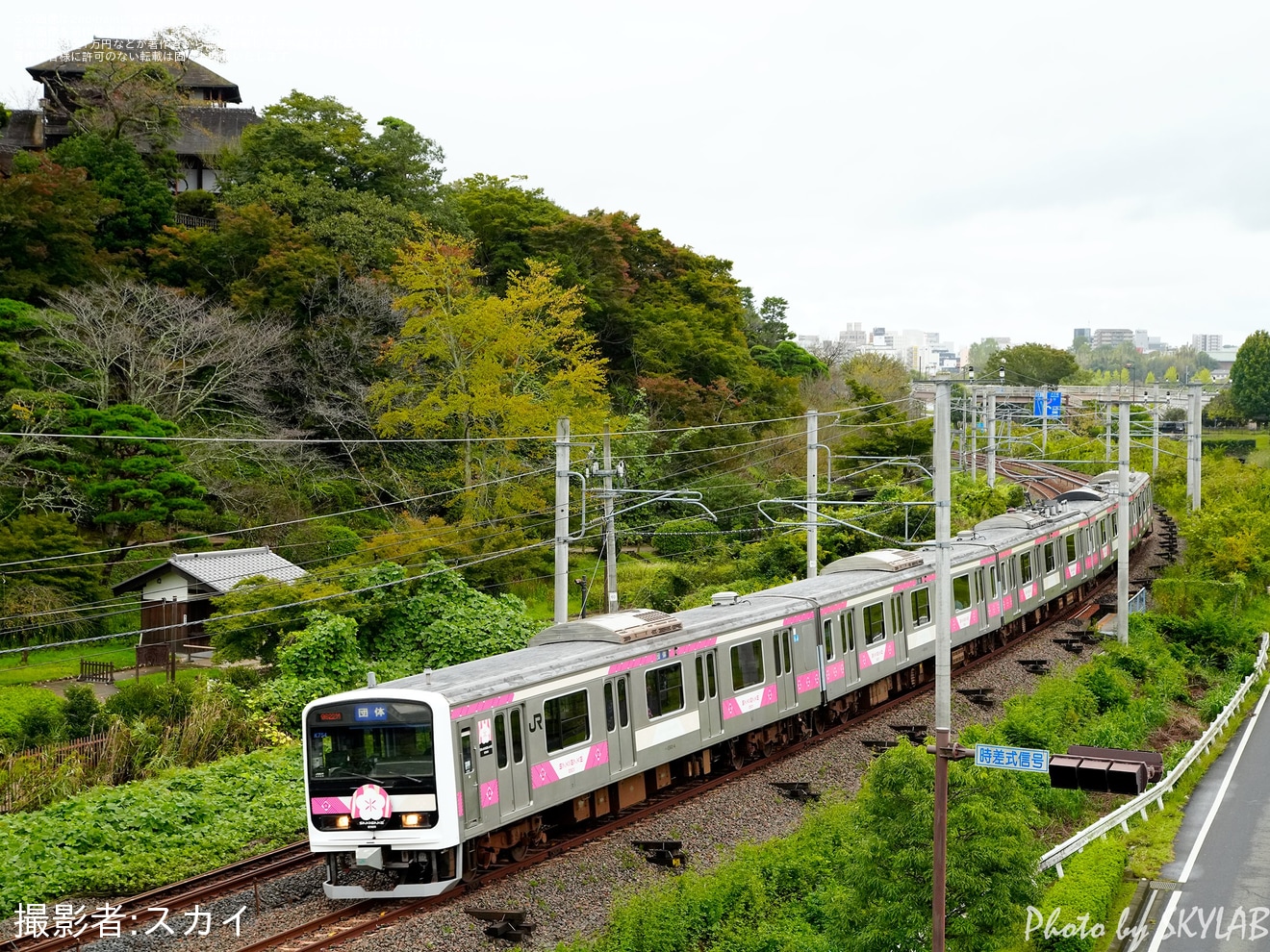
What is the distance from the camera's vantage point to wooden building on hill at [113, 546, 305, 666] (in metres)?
25.5

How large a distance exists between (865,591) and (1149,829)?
18.1 feet

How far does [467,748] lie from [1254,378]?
79.6 m

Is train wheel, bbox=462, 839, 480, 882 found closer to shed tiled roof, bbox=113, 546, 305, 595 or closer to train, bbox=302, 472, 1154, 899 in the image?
train, bbox=302, 472, 1154, 899

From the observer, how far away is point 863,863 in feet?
39.5

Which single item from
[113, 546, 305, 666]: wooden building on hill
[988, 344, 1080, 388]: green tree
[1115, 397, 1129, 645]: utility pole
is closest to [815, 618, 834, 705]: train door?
[1115, 397, 1129, 645]: utility pole

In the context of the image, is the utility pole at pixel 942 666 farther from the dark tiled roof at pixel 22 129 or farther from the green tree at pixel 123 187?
the dark tiled roof at pixel 22 129

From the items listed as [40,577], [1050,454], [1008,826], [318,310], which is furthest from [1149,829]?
[1050,454]

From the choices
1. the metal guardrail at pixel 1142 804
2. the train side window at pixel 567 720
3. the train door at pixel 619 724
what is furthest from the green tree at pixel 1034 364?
the train side window at pixel 567 720

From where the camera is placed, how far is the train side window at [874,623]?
2080 cm

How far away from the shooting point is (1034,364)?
10462 centimetres

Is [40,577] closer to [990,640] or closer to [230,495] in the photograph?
[230,495]

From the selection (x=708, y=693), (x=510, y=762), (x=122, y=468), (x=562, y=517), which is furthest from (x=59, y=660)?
(x=510, y=762)

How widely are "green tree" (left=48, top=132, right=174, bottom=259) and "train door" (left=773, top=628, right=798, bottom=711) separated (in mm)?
26390

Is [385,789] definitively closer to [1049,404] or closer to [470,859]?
[470,859]
